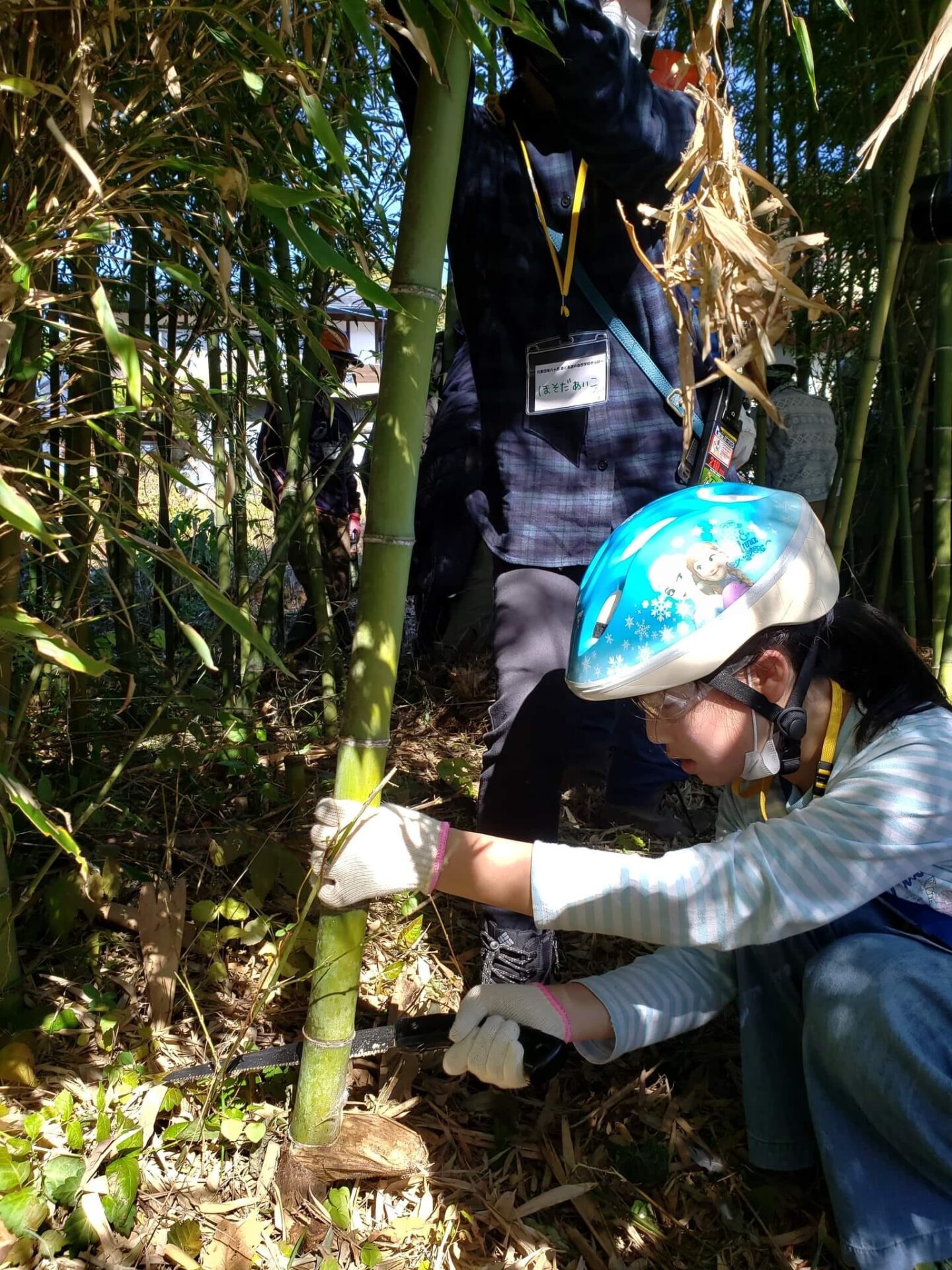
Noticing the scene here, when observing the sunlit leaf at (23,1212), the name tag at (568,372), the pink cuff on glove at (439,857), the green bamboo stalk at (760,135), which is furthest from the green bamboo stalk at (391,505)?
the green bamboo stalk at (760,135)

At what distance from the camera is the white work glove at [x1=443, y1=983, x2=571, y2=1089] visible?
1335 mm

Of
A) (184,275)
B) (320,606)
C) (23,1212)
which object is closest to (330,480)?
(320,606)

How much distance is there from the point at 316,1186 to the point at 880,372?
12.5 ft

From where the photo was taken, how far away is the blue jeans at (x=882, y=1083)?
46.4 inches

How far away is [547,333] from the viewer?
171cm

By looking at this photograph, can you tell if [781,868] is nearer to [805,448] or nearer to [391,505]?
[391,505]

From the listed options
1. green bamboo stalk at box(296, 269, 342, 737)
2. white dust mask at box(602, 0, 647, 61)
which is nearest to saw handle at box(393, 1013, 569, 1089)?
green bamboo stalk at box(296, 269, 342, 737)

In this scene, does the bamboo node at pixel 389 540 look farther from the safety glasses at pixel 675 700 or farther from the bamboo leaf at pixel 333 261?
the safety glasses at pixel 675 700

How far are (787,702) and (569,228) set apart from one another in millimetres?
Answer: 902

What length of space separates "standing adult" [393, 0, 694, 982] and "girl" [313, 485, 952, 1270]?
311 millimetres

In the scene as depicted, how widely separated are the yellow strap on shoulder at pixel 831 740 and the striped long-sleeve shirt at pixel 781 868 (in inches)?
4.4

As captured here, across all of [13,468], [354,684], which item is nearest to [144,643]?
[354,684]

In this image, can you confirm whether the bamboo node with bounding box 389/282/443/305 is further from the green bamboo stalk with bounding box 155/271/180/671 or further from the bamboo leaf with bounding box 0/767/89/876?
the bamboo leaf with bounding box 0/767/89/876

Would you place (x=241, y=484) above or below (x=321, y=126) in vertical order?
below
